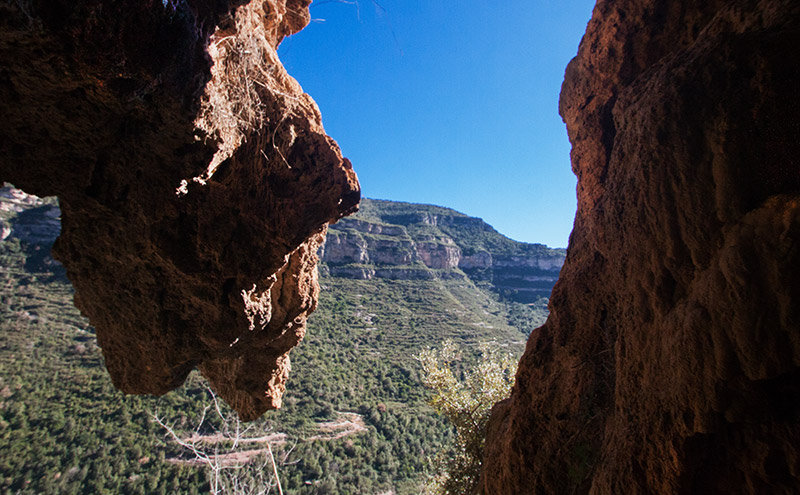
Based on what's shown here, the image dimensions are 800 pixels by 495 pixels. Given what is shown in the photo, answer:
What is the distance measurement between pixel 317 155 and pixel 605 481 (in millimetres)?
5207

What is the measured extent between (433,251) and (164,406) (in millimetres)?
68519

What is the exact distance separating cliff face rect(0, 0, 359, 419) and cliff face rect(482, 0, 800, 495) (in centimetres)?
396

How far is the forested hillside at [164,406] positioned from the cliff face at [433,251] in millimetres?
22165

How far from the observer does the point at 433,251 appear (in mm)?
87938

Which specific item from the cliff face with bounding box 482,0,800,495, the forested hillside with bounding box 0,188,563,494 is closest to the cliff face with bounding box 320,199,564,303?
the forested hillside with bounding box 0,188,563,494

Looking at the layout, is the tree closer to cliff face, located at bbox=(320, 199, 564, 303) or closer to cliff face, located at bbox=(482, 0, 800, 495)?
cliff face, located at bbox=(482, 0, 800, 495)

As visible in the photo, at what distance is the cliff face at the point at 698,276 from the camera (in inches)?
74.6

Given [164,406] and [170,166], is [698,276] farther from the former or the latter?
[164,406]

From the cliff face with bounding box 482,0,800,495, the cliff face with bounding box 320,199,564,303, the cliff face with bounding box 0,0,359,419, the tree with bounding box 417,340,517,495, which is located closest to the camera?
the cliff face with bounding box 482,0,800,495

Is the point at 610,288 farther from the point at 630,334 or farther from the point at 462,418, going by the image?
the point at 462,418

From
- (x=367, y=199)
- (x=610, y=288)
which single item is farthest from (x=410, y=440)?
(x=367, y=199)

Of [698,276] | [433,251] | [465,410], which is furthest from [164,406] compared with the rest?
[433,251]

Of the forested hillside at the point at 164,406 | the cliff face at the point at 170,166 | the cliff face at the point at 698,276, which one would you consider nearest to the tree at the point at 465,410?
the forested hillside at the point at 164,406

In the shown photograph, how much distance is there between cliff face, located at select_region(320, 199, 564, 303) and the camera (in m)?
72.9
